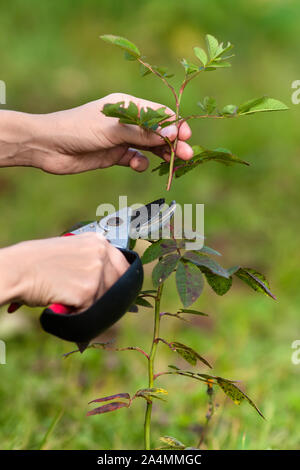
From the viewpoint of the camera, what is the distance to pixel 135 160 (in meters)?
1.58

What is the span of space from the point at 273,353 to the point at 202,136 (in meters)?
1.98

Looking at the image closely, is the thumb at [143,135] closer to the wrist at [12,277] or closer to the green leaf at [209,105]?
the green leaf at [209,105]

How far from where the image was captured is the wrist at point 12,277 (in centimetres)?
112

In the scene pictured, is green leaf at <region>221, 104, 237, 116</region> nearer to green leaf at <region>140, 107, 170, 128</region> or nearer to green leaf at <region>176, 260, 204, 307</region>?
green leaf at <region>140, 107, 170, 128</region>

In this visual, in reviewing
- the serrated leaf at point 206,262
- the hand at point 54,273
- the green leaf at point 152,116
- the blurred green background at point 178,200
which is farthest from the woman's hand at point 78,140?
the blurred green background at point 178,200

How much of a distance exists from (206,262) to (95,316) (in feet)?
0.88

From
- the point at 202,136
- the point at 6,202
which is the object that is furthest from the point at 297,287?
the point at 6,202

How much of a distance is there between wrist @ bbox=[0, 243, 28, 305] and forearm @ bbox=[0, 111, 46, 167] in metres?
0.58

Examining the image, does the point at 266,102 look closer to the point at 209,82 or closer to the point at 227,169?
the point at 227,169

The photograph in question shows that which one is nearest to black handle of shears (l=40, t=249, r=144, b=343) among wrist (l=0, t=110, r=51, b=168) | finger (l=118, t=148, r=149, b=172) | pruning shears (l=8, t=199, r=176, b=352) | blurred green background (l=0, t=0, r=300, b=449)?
pruning shears (l=8, t=199, r=176, b=352)

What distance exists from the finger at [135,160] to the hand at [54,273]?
45 cm

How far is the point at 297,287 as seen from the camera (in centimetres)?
318

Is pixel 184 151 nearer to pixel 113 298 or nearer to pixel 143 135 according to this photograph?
pixel 143 135
